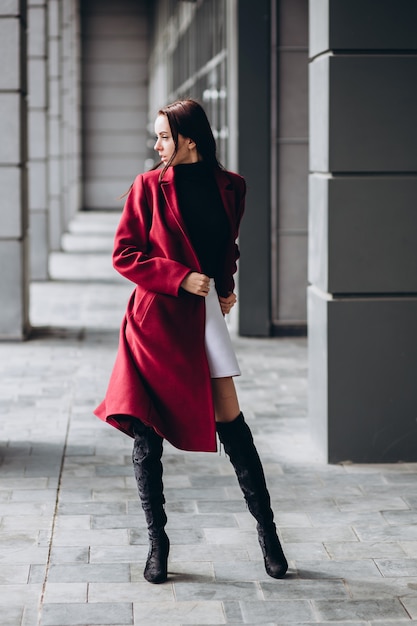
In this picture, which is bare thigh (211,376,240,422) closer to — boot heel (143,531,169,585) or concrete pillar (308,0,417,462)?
boot heel (143,531,169,585)

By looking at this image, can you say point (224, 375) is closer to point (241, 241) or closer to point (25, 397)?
point (25, 397)

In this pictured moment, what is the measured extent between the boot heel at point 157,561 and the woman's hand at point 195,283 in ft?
2.87

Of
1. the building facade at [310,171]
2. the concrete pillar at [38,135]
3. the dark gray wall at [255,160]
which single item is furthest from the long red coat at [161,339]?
the concrete pillar at [38,135]

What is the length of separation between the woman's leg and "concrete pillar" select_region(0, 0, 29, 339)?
239 inches

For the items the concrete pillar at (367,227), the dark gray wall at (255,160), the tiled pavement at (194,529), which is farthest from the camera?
the dark gray wall at (255,160)

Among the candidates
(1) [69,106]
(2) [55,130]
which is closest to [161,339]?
(2) [55,130]

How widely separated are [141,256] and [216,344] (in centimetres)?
40

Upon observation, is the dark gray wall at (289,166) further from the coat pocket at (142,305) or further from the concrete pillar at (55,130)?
the concrete pillar at (55,130)

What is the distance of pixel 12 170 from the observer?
9766 mm

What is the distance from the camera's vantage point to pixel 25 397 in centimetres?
725

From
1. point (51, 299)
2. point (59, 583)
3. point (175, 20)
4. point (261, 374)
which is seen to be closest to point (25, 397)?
point (261, 374)

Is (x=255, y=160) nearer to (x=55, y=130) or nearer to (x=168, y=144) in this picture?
(x=168, y=144)

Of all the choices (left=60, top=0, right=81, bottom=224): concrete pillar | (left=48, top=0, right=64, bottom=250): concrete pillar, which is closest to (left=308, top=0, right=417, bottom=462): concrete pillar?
(left=48, top=0, right=64, bottom=250): concrete pillar

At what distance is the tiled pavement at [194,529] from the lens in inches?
146
